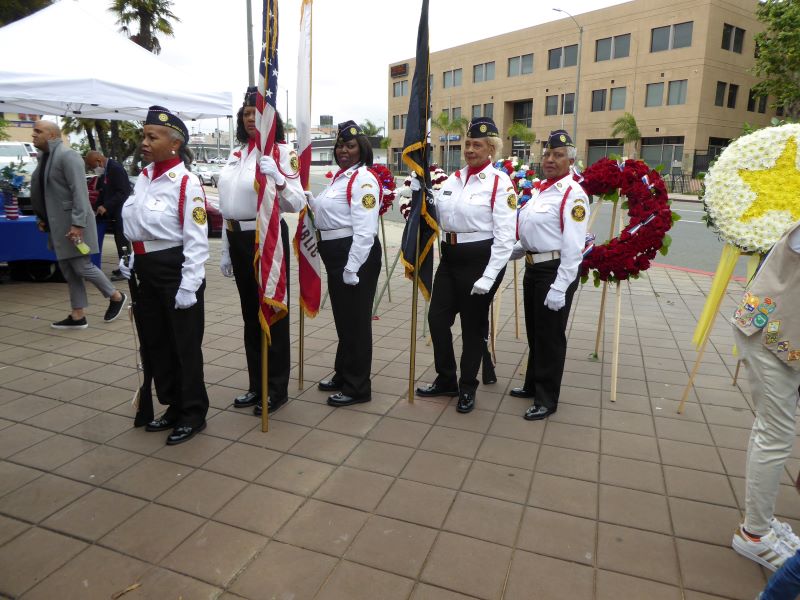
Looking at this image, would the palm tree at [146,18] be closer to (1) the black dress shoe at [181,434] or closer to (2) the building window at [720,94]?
(1) the black dress shoe at [181,434]

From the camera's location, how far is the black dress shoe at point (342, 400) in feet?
14.5

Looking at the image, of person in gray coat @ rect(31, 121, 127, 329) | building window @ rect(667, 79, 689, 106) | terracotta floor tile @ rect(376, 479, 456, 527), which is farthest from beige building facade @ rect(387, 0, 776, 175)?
terracotta floor tile @ rect(376, 479, 456, 527)

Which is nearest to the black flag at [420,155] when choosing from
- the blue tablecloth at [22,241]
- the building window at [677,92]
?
the blue tablecloth at [22,241]

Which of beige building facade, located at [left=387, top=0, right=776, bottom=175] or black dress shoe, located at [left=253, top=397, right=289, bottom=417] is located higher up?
beige building facade, located at [left=387, top=0, right=776, bottom=175]

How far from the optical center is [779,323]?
257 centimetres

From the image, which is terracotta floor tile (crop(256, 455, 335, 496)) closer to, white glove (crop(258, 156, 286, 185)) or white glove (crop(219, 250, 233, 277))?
white glove (crop(219, 250, 233, 277))

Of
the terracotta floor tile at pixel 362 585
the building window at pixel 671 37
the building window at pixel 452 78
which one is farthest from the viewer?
the building window at pixel 452 78

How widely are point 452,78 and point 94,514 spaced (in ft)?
188

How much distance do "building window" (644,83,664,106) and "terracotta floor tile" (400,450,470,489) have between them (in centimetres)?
4236

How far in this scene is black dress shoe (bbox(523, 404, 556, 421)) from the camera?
4238 millimetres

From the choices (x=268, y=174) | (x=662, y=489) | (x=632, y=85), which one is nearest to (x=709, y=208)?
(x=662, y=489)

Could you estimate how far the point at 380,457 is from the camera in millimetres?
3637

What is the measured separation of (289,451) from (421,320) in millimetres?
3669

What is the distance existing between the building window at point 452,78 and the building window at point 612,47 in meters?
14.8
